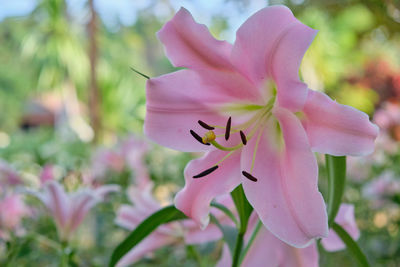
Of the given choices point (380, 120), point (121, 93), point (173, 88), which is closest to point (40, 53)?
point (121, 93)

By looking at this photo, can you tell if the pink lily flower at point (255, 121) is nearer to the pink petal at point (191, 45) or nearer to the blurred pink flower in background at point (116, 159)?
the pink petal at point (191, 45)

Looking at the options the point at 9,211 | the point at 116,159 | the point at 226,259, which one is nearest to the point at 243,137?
the point at 226,259

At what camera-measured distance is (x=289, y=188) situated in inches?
12.9

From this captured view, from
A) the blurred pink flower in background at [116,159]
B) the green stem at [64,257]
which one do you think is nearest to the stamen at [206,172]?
the green stem at [64,257]

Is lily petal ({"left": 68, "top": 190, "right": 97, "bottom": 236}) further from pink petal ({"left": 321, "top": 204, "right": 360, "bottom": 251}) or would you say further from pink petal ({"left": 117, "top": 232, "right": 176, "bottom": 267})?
pink petal ({"left": 321, "top": 204, "right": 360, "bottom": 251})

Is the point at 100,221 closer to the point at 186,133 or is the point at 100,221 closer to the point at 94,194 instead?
the point at 94,194

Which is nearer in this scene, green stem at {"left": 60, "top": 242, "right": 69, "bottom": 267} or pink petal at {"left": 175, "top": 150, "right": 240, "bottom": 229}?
pink petal at {"left": 175, "top": 150, "right": 240, "bottom": 229}

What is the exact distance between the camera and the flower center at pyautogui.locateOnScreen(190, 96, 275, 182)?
342mm

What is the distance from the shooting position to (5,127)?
582 inches

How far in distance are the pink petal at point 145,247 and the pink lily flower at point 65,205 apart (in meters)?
0.09

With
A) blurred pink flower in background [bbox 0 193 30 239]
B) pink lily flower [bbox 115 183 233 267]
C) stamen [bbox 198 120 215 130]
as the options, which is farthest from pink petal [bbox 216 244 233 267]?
blurred pink flower in background [bbox 0 193 30 239]

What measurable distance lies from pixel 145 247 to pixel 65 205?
12cm

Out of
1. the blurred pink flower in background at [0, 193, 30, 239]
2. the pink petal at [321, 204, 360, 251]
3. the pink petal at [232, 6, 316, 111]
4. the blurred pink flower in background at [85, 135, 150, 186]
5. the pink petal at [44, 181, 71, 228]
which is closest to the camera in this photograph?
the pink petal at [232, 6, 316, 111]

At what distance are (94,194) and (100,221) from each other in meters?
0.49
